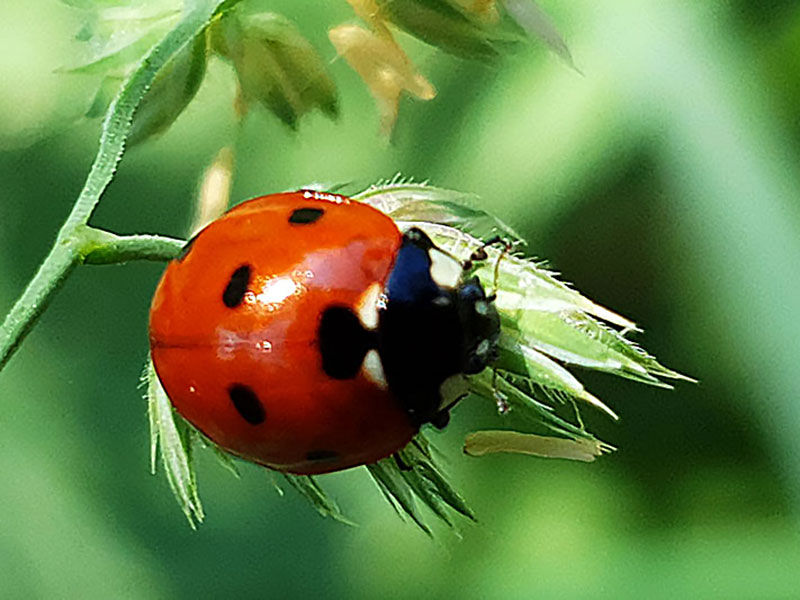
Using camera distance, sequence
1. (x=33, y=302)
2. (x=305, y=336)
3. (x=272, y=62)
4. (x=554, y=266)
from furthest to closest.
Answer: (x=554, y=266), (x=272, y=62), (x=305, y=336), (x=33, y=302)

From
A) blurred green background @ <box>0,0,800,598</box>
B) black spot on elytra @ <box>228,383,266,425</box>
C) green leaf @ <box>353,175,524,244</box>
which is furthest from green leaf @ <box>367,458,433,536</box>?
blurred green background @ <box>0,0,800,598</box>

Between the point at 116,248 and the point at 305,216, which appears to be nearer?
the point at 116,248

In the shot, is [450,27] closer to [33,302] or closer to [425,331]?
[425,331]

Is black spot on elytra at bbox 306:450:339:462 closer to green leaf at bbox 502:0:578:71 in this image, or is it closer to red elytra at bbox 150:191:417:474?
red elytra at bbox 150:191:417:474

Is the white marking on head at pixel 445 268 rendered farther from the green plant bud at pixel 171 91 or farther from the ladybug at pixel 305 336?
the green plant bud at pixel 171 91

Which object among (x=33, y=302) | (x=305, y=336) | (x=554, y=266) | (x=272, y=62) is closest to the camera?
(x=33, y=302)

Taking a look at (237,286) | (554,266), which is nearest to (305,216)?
(237,286)
